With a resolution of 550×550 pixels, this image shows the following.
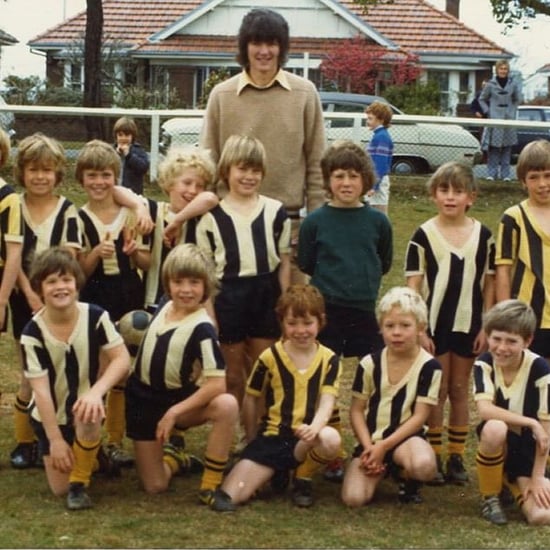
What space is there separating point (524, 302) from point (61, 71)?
3751 centimetres

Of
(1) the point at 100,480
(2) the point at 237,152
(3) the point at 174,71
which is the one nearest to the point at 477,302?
(2) the point at 237,152

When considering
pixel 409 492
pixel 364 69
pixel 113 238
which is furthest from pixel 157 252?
pixel 364 69

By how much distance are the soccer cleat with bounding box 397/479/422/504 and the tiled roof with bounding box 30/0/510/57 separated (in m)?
35.5

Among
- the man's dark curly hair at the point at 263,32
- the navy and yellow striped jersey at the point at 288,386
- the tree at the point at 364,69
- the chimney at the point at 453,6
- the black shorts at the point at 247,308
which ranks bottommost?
the navy and yellow striped jersey at the point at 288,386

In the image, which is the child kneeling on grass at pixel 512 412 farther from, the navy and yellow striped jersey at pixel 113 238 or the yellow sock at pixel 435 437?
the navy and yellow striped jersey at pixel 113 238

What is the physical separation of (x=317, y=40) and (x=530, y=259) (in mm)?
36461

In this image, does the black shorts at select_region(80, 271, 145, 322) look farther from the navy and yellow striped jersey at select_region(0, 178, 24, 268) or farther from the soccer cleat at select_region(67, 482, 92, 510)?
the soccer cleat at select_region(67, 482, 92, 510)

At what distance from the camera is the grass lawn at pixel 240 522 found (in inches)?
229

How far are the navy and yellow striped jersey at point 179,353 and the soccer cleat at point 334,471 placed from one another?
82 centimetres

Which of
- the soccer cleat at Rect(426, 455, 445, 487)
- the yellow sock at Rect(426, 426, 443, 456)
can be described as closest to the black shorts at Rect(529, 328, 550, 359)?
the yellow sock at Rect(426, 426, 443, 456)

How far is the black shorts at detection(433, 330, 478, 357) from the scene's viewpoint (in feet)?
22.8

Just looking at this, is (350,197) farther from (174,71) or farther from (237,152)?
(174,71)

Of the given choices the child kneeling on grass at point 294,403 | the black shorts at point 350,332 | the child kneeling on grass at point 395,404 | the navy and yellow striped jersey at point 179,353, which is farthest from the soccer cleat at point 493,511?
the navy and yellow striped jersey at point 179,353

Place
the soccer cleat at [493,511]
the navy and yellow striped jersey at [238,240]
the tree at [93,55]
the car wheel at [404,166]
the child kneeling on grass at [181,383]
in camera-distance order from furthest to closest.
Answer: the tree at [93,55] → the car wheel at [404,166] → the navy and yellow striped jersey at [238,240] → the child kneeling on grass at [181,383] → the soccer cleat at [493,511]
